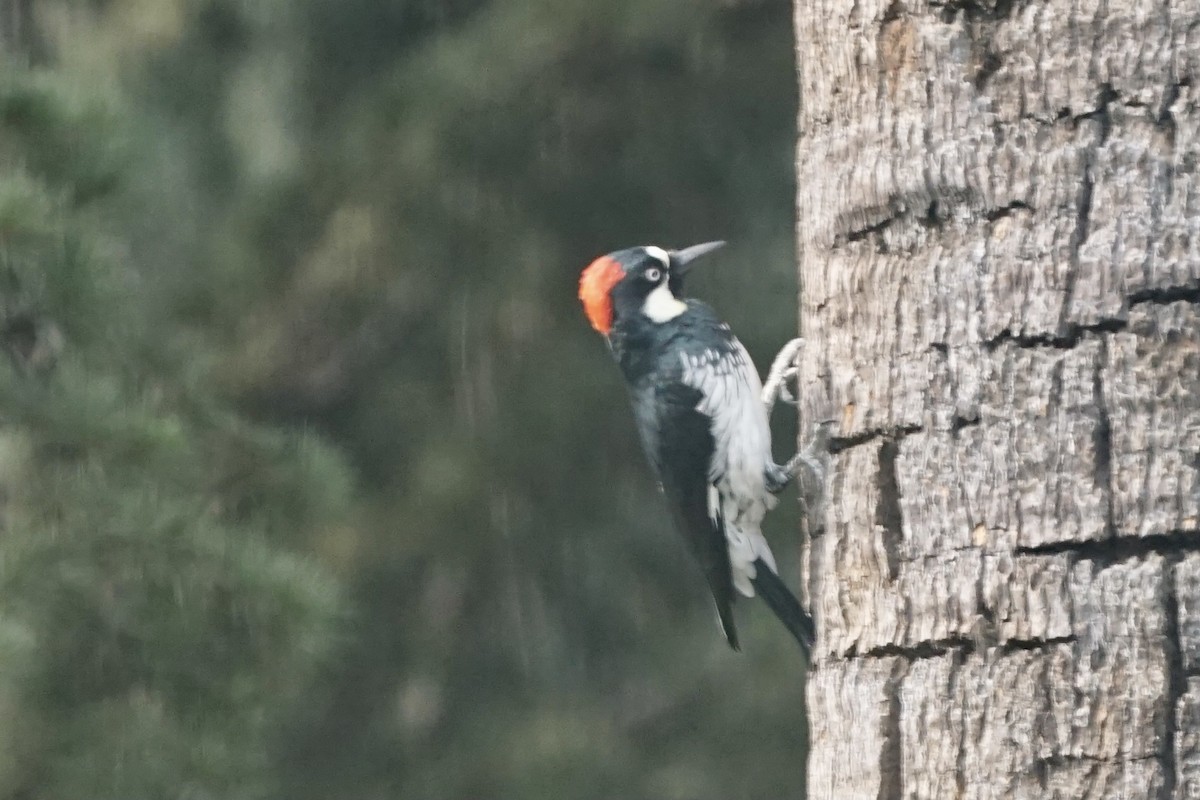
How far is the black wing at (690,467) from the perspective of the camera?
12.9 ft

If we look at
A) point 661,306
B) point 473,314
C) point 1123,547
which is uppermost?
point 473,314

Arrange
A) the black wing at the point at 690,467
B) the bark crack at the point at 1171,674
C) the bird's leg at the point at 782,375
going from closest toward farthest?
the bark crack at the point at 1171,674
the bird's leg at the point at 782,375
the black wing at the point at 690,467

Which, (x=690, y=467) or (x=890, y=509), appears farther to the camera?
(x=690, y=467)

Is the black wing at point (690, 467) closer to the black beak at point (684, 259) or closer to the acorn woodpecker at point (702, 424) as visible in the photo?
the acorn woodpecker at point (702, 424)

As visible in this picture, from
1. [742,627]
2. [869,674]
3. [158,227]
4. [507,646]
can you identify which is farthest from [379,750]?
[869,674]

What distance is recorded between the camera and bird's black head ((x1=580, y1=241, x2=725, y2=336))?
13.4 feet

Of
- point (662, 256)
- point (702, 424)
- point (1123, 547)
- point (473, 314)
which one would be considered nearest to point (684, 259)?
point (662, 256)

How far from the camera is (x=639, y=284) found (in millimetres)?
4086

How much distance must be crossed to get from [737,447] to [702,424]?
0.09m

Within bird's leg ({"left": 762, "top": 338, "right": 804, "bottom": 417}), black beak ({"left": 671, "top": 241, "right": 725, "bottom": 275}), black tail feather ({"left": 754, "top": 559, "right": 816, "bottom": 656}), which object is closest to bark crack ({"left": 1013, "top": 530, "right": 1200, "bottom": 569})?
bird's leg ({"left": 762, "top": 338, "right": 804, "bottom": 417})

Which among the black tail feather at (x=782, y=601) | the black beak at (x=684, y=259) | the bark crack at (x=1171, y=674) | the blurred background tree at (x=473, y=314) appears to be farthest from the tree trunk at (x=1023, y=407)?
the blurred background tree at (x=473, y=314)

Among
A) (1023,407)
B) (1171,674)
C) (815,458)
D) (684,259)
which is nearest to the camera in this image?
(1171,674)

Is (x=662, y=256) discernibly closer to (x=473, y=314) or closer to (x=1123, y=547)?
(x=473, y=314)

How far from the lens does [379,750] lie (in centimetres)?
571
